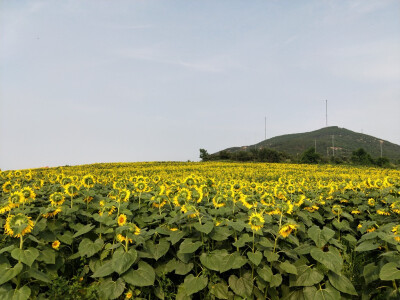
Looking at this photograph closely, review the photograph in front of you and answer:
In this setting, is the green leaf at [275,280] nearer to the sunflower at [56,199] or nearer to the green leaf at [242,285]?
the green leaf at [242,285]

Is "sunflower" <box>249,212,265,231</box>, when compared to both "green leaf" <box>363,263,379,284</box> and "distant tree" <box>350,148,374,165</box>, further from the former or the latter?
"distant tree" <box>350,148,374,165</box>

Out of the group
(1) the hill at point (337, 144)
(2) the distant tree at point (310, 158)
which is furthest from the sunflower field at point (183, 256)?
(1) the hill at point (337, 144)

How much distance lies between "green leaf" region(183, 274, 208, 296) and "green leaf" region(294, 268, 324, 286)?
96cm

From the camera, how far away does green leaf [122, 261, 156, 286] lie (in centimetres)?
295

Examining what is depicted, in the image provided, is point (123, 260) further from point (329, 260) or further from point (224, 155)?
point (224, 155)

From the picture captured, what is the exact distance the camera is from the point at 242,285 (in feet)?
10.5

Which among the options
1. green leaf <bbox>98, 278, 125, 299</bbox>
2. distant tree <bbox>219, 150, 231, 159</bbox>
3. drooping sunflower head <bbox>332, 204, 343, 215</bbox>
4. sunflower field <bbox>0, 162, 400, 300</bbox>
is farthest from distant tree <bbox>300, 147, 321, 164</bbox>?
green leaf <bbox>98, 278, 125, 299</bbox>

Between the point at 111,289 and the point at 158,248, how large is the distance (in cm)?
63

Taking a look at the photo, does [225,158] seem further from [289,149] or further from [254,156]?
[289,149]

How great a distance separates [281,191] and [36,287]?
3.38 metres

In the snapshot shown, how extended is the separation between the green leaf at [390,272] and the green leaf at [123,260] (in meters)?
2.35

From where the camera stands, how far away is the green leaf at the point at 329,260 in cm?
301

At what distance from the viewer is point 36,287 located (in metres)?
3.23

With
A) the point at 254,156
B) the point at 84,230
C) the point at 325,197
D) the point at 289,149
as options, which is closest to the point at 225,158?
the point at 254,156
